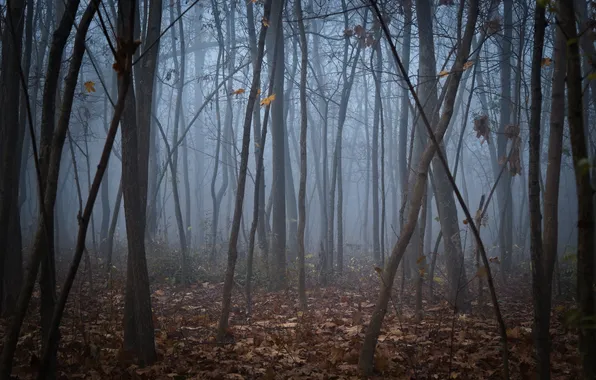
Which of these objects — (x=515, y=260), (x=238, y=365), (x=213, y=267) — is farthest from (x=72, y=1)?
(x=515, y=260)

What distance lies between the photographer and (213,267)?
446 inches

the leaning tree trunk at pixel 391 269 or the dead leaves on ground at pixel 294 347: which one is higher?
the leaning tree trunk at pixel 391 269

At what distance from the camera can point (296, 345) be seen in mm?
4840

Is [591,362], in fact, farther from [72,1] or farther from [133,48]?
[72,1]

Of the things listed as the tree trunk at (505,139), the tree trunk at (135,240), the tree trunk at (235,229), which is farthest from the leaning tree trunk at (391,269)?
the tree trunk at (505,139)

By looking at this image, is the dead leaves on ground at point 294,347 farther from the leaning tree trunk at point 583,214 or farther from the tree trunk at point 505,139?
the tree trunk at point 505,139

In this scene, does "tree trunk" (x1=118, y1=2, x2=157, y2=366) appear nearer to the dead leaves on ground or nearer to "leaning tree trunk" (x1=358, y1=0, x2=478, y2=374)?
the dead leaves on ground

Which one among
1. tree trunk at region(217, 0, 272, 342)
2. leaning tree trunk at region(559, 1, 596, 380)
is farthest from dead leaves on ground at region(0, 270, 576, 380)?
leaning tree trunk at region(559, 1, 596, 380)

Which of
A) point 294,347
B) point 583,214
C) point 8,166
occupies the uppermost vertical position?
point 8,166

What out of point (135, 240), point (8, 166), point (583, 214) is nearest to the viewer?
point (583, 214)

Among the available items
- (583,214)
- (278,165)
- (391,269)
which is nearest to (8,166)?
(391,269)

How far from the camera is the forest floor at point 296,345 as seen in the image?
12.9 feet

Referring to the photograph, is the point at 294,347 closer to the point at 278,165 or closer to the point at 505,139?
the point at 278,165

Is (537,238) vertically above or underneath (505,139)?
underneath
